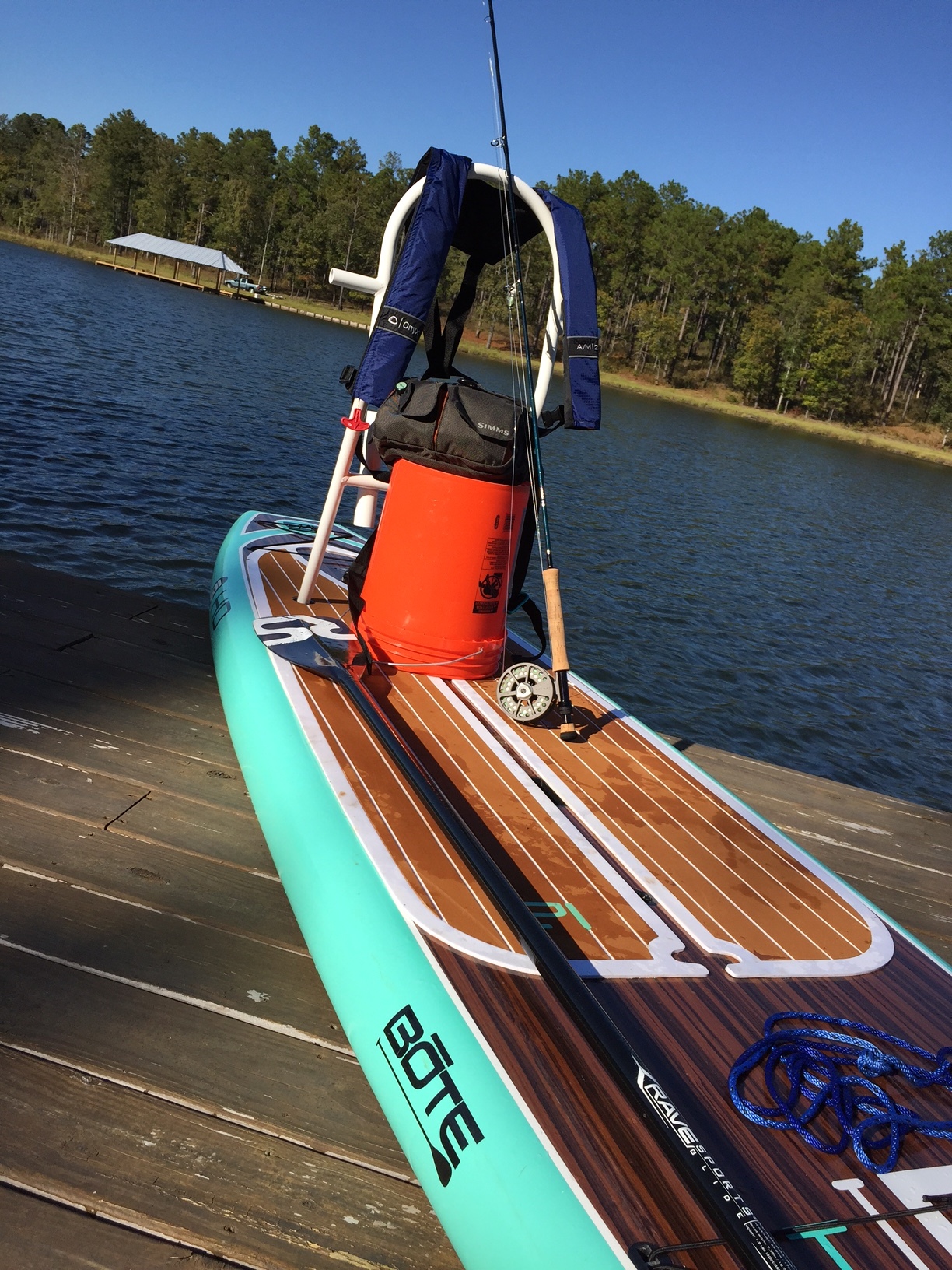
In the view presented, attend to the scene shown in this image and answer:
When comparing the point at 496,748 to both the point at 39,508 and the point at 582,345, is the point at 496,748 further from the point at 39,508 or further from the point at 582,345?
the point at 39,508

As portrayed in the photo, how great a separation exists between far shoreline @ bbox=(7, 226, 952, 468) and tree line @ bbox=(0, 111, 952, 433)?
7.28 feet

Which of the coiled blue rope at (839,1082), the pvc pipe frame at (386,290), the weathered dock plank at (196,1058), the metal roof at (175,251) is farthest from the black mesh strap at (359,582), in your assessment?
the metal roof at (175,251)

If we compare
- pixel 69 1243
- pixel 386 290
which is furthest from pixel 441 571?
pixel 69 1243

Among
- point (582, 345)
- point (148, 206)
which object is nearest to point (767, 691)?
point (582, 345)

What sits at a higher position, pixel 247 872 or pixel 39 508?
pixel 247 872

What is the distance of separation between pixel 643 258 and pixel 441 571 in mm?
80568

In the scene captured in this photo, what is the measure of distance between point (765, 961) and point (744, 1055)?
0.51m

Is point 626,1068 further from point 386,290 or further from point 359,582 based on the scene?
point 386,290

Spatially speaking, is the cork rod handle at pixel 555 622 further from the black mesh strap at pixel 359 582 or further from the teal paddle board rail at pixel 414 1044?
the teal paddle board rail at pixel 414 1044

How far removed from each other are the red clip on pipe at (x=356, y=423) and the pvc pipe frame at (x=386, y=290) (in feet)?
0.07

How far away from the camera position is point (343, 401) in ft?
86.7

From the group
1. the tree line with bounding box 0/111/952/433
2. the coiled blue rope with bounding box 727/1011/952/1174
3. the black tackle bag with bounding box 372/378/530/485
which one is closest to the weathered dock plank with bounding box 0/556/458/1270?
the coiled blue rope with bounding box 727/1011/952/1174

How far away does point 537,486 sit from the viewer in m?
4.39

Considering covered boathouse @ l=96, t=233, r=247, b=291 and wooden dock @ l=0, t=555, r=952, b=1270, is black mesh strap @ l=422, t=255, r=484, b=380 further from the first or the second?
covered boathouse @ l=96, t=233, r=247, b=291
